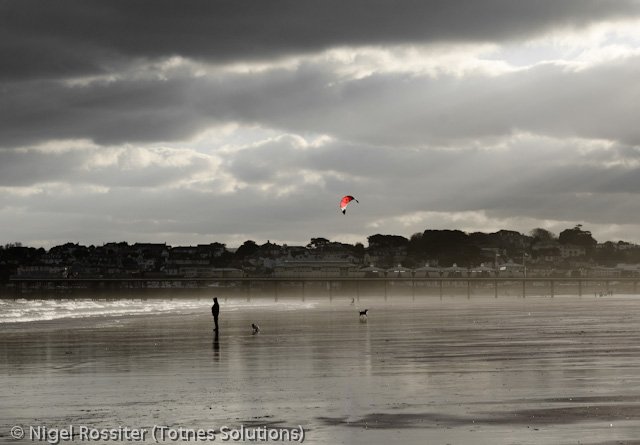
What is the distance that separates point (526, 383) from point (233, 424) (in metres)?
6.89

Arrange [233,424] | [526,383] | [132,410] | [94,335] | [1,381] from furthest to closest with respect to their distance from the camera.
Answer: [94,335], [1,381], [526,383], [132,410], [233,424]

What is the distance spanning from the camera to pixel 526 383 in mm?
19266

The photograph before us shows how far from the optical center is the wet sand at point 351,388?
569 inches

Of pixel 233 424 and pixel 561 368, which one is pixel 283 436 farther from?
pixel 561 368

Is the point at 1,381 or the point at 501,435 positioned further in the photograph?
the point at 1,381

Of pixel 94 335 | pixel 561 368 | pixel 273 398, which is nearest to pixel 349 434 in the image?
pixel 273 398

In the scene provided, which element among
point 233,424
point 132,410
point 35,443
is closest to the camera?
point 35,443

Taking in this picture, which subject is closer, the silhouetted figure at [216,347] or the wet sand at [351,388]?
the wet sand at [351,388]

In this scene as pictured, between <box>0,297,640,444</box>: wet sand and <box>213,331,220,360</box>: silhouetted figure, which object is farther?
<box>213,331,220,360</box>: silhouetted figure

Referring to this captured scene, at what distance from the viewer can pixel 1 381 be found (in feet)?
69.8

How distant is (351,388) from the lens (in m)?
19.0

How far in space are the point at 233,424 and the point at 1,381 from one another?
27.8ft

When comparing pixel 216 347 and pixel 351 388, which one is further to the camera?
pixel 216 347

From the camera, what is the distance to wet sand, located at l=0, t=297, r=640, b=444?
47.4 feet
